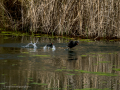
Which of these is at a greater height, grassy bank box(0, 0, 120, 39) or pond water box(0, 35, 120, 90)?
grassy bank box(0, 0, 120, 39)

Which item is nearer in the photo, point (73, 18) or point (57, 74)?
point (57, 74)

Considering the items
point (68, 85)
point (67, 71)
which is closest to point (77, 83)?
point (68, 85)

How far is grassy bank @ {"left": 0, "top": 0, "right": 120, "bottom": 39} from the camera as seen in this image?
1512 cm

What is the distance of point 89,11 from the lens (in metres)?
15.4

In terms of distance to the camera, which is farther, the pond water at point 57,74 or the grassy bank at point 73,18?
the grassy bank at point 73,18

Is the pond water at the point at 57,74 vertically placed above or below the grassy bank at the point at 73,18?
below

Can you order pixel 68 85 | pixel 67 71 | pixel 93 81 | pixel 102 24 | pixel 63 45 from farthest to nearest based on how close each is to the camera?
pixel 102 24 < pixel 63 45 < pixel 67 71 < pixel 93 81 < pixel 68 85

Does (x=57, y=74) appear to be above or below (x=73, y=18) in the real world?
below

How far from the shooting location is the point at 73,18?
1631 centimetres

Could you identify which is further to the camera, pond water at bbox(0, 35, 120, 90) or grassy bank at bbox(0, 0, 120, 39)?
grassy bank at bbox(0, 0, 120, 39)

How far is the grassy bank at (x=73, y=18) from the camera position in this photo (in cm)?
1512

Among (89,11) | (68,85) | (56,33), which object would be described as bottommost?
(68,85)

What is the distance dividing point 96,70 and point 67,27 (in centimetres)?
928

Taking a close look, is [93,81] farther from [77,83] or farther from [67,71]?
[67,71]
